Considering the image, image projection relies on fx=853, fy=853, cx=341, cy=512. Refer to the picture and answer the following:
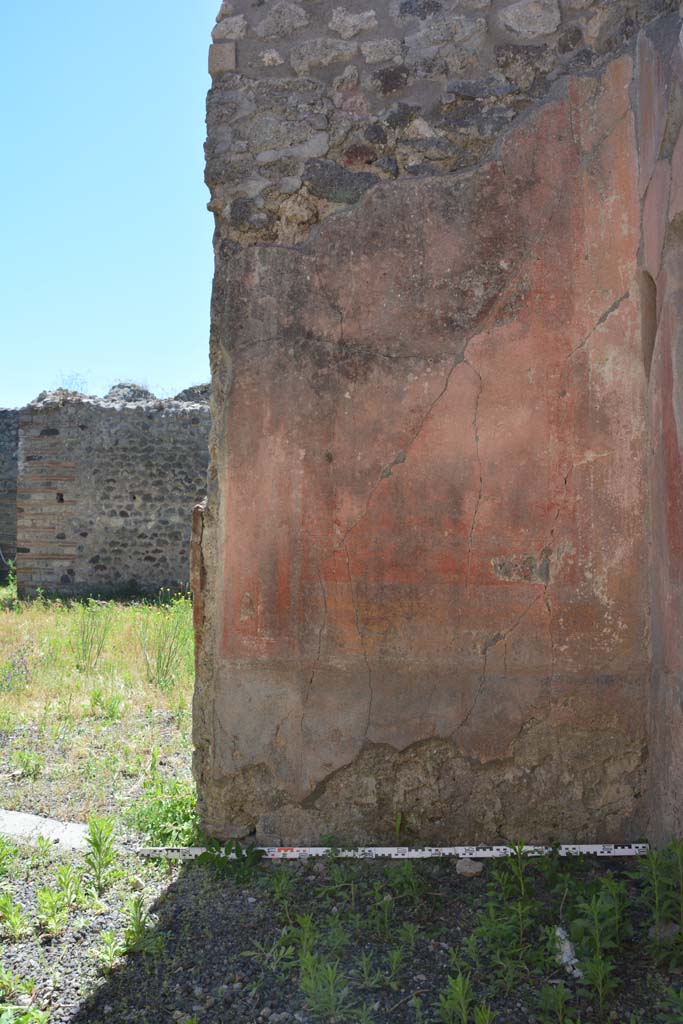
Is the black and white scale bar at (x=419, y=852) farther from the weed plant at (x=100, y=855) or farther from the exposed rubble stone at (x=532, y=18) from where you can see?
the exposed rubble stone at (x=532, y=18)

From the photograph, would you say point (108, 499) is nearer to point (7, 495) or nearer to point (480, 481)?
point (7, 495)

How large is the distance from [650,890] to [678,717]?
20.2 inches

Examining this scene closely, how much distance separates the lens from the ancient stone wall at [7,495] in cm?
1505

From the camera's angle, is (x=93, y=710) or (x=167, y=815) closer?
(x=167, y=815)

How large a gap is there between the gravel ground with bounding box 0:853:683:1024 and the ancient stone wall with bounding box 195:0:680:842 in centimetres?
28

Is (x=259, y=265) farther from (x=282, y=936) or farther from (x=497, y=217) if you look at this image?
(x=282, y=936)

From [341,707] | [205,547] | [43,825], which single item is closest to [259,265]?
[205,547]

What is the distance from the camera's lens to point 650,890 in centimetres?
238

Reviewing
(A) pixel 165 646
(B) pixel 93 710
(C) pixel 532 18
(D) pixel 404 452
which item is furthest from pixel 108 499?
(C) pixel 532 18

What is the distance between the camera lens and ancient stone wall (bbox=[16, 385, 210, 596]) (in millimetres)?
11406

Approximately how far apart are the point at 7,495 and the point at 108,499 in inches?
184

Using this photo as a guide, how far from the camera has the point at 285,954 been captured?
2453mm

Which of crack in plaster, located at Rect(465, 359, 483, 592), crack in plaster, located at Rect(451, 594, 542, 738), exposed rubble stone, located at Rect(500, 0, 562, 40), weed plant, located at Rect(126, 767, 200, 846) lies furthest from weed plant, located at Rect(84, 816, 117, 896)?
exposed rubble stone, located at Rect(500, 0, 562, 40)

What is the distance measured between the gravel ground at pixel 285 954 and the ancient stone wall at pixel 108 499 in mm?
8476
